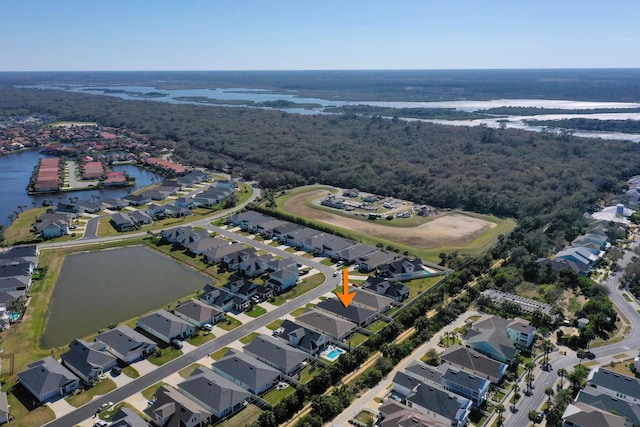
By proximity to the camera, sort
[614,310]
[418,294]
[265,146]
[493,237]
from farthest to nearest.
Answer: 1. [265,146]
2. [493,237]
3. [418,294]
4. [614,310]

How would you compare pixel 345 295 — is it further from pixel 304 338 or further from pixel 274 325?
pixel 304 338

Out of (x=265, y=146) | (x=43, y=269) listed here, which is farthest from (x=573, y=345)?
(x=265, y=146)

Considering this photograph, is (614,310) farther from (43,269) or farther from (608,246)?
(43,269)

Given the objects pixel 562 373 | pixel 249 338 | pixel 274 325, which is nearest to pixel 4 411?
pixel 249 338

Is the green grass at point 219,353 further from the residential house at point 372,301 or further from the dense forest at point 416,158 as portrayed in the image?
the dense forest at point 416,158

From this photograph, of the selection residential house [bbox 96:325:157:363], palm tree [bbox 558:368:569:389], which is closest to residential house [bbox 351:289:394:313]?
palm tree [bbox 558:368:569:389]

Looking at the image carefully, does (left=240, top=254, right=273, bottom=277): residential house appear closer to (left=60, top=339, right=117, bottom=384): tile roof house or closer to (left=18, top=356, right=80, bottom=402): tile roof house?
(left=60, top=339, right=117, bottom=384): tile roof house
